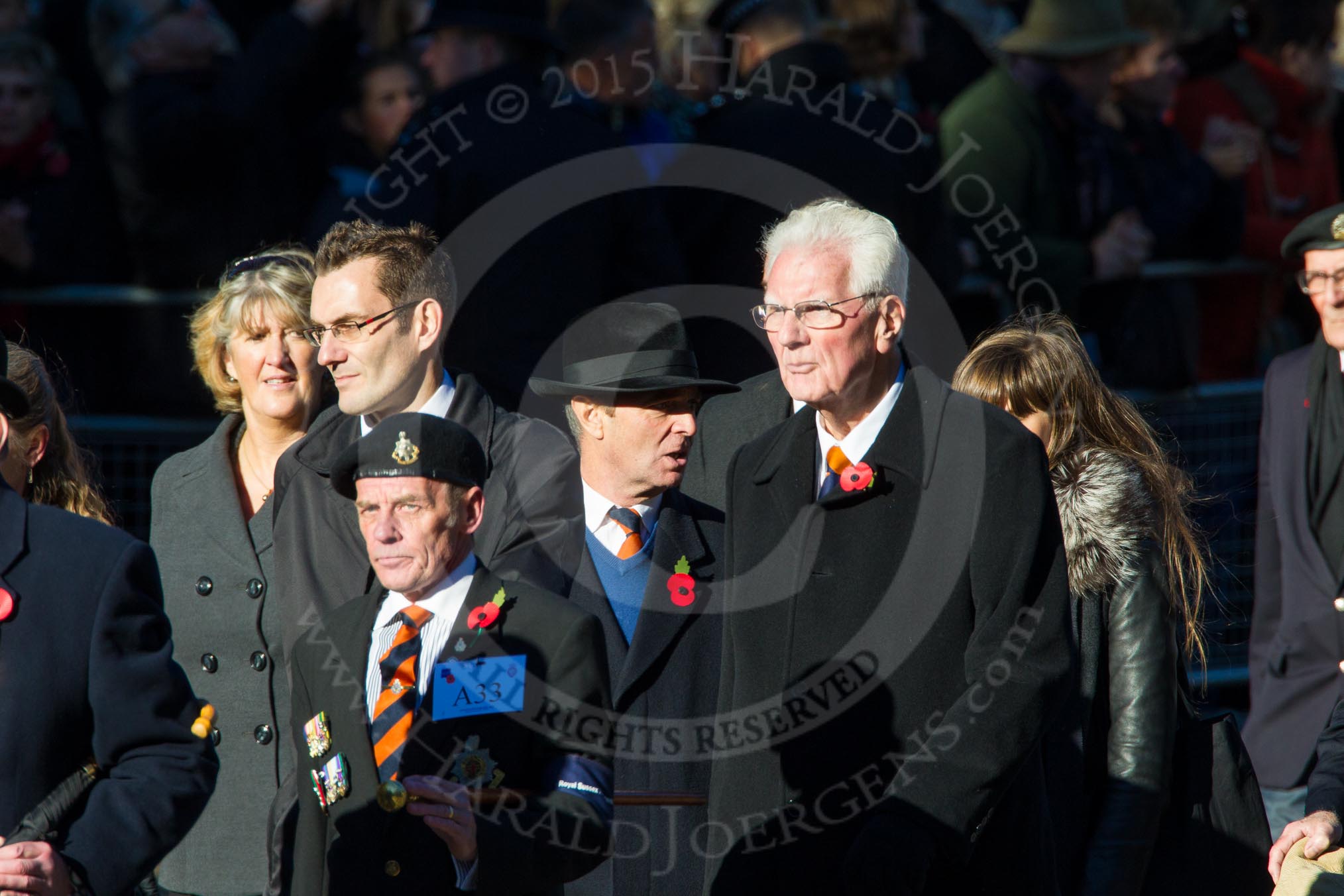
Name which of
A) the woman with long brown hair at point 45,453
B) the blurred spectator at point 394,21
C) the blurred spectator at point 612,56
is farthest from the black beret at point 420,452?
the blurred spectator at point 394,21

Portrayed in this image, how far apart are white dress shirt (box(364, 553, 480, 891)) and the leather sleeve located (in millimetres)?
1539

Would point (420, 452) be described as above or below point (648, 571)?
above

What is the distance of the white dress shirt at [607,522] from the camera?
4.42 meters

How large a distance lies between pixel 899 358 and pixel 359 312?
138cm

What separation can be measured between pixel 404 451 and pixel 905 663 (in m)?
1.08

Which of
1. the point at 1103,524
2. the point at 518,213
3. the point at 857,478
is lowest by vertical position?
the point at 1103,524

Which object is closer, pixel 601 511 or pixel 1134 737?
pixel 1134 737

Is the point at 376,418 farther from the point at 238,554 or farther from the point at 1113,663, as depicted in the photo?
the point at 1113,663

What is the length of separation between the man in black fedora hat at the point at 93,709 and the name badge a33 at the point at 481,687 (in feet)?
1.54

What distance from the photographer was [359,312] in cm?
449

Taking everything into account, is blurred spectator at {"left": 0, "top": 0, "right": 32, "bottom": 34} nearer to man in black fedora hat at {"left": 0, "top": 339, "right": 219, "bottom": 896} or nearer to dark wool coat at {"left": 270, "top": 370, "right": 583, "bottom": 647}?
dark wool coat at {"left": 270, "top": 370, "right": 583, "bottom": 647}

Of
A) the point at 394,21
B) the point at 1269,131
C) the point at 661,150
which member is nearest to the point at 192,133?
the point at 394,21

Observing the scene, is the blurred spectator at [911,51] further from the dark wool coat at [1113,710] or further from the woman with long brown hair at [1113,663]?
the dark wool coat at [1113,710]

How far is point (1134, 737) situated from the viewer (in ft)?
13.6
